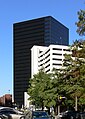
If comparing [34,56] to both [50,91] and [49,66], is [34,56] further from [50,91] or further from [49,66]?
[50,91]

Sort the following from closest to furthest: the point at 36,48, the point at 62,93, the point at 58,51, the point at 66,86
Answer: the point at 66,86, the point at 62,93, the point at 58,51, the point at 36,48

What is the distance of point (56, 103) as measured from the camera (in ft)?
222

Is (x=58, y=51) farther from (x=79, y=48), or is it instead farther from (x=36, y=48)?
(x=79, y=48)

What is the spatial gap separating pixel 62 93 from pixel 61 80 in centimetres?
402

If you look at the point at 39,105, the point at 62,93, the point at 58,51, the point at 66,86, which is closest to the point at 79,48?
the point at 66,86

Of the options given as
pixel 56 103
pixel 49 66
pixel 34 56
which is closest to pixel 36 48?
pixel 34 56

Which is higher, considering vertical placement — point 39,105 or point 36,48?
point 36,48

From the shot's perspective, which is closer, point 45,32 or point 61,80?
point 61,80

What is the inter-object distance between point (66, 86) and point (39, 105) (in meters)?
24.3

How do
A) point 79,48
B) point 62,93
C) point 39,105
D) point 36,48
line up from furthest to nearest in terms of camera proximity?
point 36,48 → point 39,105 → point 62,93 → point 79,48

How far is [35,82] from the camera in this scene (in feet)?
271

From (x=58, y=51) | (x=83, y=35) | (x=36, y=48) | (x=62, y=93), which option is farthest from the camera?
(x=36, y=48)

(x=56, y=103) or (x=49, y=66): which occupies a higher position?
(x=49, y=66)

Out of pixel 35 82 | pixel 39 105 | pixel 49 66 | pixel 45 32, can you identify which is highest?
pixel 45 32
